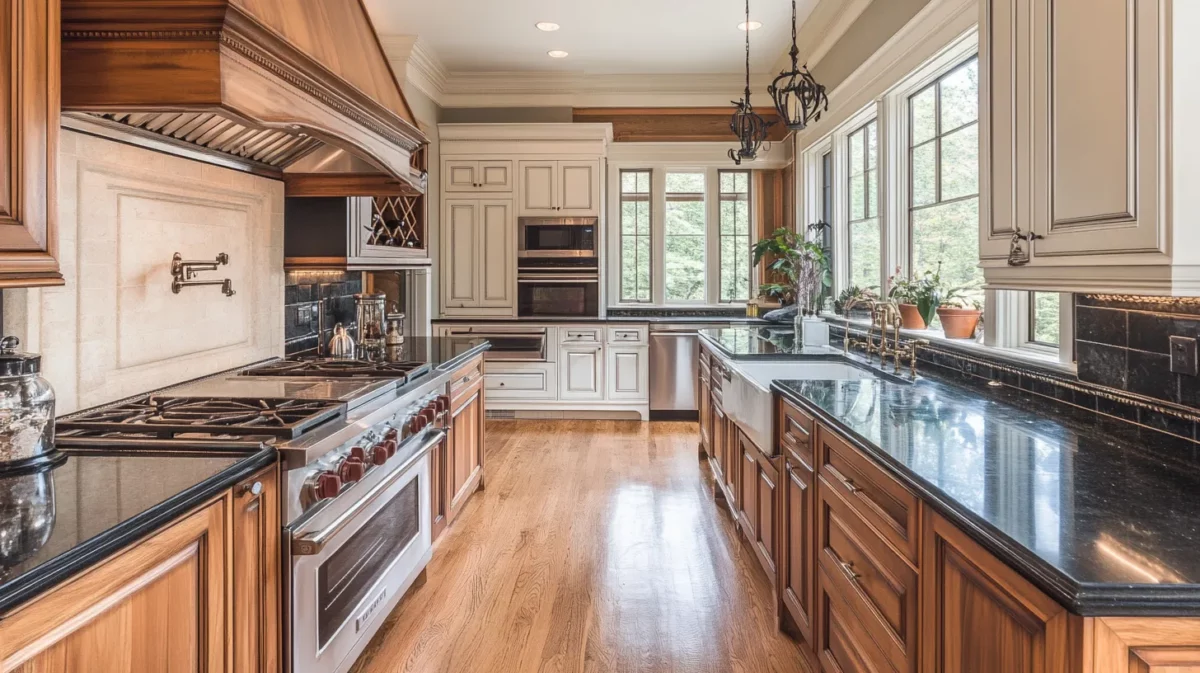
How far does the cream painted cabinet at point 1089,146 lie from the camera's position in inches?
45.9

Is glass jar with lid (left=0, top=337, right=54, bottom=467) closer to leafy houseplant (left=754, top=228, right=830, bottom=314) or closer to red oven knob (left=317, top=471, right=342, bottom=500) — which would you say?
red oven knob (left=317, top=471, right=342, bottom=500)

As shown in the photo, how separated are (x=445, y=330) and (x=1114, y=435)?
5.07m

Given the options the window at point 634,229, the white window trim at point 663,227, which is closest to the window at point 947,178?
the white window trim at point 663,227

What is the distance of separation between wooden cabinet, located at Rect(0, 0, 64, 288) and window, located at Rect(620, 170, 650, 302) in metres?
5.35

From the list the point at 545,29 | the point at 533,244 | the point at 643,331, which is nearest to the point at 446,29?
the point at 545,29

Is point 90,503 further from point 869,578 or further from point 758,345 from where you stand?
point 758,345

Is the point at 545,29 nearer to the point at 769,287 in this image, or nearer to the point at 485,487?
the point at 769,287

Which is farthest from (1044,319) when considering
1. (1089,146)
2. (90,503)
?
(90,503)

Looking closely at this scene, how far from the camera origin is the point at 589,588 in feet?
9.15

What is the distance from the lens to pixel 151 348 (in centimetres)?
216

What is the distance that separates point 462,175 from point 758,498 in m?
4.30

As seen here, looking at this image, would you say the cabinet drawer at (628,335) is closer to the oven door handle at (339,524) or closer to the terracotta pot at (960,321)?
the terracotta pot at (960,321)

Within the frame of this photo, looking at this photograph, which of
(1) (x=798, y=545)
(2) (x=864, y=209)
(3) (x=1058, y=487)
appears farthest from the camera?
(2) (x=864, y=209)

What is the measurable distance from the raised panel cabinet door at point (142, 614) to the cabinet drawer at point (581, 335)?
4641mm
